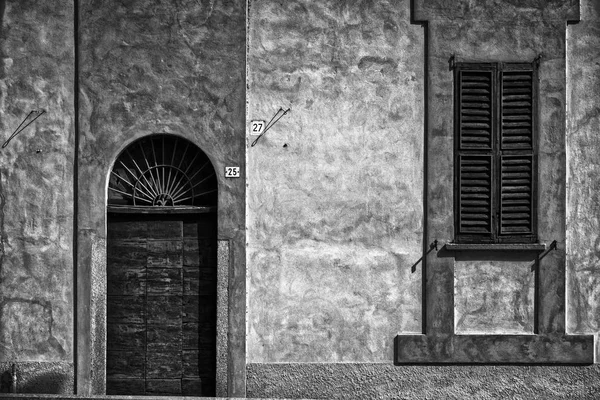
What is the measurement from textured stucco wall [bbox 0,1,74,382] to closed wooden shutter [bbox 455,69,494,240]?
4.31m

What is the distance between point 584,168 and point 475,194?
1.22 meters

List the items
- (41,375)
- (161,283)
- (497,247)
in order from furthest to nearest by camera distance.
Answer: (161,283), (41,375), (497,247)

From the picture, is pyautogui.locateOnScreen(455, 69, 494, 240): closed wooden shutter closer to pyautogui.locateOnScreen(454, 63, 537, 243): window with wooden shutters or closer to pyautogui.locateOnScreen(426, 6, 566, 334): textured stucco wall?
pyautogui.locateOnScreen(454, 63, 537, 243): window with wooden shutters

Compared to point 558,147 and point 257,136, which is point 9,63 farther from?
point 558,147

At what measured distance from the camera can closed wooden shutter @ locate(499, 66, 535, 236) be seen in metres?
11.0

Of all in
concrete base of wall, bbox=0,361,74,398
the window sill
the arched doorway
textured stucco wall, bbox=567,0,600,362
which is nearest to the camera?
the window sill

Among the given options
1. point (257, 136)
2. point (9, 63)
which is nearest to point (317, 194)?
point (257, 136)

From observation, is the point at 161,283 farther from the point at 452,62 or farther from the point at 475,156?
the point at 452,62

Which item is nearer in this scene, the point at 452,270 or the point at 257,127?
the point at 452,270

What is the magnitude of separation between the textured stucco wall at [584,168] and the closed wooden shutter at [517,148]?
1.45 ft

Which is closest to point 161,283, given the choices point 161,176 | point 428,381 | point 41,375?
point 161,176

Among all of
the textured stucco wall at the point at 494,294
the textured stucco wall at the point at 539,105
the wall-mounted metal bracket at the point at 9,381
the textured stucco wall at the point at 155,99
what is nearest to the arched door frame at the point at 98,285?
the textured stucco wall at the point at 155,99

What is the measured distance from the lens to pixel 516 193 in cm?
1098

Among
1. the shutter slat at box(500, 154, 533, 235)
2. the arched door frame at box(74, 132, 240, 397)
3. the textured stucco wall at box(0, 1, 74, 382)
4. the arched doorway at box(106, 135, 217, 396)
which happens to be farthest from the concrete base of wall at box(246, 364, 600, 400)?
the textured stucco wall at box(0, 1, 74, 382)
